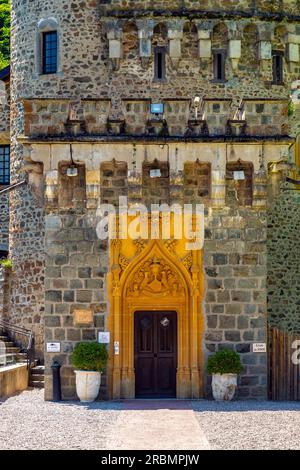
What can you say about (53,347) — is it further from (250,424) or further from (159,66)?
(159,66)

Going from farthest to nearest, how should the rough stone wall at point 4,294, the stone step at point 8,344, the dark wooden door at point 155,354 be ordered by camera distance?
the rough stone wall at point 4,294
the stone step at point 8,344
the dark wooden door at point 155,354

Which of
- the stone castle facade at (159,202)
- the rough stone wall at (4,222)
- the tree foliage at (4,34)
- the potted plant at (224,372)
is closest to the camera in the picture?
the potted plant at (224,372)

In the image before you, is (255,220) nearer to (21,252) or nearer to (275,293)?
(275,293)

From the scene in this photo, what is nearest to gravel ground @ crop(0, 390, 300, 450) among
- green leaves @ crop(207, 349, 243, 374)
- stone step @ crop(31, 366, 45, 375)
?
green leaves @ crop(207, 349, 243, 374)

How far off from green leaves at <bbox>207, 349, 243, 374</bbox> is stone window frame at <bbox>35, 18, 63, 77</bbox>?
13400 mm

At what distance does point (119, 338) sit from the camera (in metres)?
19.3

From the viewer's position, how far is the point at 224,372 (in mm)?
18703

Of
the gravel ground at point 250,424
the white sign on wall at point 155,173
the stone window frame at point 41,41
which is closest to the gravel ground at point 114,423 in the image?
the gravel ground at point 250,424

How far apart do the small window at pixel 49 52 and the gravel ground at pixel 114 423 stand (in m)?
13.1

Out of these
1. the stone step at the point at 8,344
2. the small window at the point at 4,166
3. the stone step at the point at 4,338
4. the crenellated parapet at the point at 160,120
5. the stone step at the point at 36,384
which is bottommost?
the stone step at the point at 36,384

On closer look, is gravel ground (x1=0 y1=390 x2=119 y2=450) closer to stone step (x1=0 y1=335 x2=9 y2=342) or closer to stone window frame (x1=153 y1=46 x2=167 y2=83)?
stone step (x1=0 y1=335 x2=9 y2=342)

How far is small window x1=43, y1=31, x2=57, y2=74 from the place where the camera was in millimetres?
29188

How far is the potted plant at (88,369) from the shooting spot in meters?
18.7

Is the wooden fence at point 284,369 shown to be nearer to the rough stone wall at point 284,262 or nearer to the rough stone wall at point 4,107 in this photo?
the rough stone wall at point 284,262
